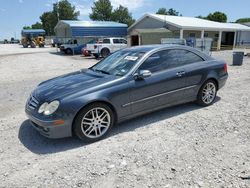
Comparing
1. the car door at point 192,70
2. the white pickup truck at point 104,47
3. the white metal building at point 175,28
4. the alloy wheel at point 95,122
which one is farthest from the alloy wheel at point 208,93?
the white metal building at point 175,28

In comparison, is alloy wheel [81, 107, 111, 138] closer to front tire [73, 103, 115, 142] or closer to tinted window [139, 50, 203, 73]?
front tire [73, 103, 115, 142]

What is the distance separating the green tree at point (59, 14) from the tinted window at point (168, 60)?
210ft

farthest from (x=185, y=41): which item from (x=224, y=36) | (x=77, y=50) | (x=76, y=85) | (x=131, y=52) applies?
(x=224, y=36)

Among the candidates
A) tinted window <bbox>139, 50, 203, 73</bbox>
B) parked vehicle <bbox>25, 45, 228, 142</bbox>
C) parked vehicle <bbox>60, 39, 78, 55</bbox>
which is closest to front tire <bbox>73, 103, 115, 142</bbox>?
parked vehicle <bbox>25, 45, 228, 142</bbox>

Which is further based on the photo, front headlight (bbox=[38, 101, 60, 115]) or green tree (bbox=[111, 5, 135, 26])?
green tree (bbox=[111, 5, 135, 26])

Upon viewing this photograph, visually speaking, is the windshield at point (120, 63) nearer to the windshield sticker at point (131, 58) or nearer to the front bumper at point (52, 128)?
the windshield sticker at point (131, 58)

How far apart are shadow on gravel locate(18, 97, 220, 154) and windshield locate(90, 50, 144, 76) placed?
41.1 inches

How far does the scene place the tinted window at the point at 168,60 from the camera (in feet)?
14.0

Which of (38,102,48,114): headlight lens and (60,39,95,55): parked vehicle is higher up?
(60,39,95,55): parked vehicle

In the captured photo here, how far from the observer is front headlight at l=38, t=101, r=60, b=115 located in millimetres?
3359

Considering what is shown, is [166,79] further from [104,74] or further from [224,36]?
[224,36]

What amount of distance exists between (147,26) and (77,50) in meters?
9.89

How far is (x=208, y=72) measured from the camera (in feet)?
16.4

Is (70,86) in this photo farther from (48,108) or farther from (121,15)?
(121,15)
